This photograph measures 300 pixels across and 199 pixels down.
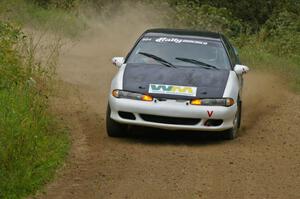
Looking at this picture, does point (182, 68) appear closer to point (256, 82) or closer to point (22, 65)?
point (22, 65)

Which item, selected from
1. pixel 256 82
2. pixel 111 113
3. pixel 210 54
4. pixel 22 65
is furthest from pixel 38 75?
pixel 256 82

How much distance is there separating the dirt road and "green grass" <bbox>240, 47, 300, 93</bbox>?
3911 millimetres

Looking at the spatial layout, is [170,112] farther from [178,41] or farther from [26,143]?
[26,143]

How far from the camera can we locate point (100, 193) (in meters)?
7.45

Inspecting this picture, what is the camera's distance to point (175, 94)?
9.87m

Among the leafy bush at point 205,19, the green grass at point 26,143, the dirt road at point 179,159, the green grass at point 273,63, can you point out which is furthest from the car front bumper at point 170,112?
the leafy bush at point 205,19

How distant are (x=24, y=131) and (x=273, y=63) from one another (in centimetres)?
1218

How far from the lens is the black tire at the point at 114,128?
1016 cm

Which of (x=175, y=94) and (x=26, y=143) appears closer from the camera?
(x=26, y=143)

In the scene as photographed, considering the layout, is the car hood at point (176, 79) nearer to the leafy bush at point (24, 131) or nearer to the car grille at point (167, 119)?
the car grille at point (167, 119)

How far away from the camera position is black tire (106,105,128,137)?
33.3ft

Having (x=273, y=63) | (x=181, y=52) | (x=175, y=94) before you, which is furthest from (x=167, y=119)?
(x=273, y=63)

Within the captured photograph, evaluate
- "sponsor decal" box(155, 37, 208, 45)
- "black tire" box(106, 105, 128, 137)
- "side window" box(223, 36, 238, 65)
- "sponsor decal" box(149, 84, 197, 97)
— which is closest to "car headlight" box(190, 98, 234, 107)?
"sponsor decal" box(149, 84, 197, 97)

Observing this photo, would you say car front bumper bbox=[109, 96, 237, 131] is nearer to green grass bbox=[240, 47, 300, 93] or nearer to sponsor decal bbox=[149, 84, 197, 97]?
sponsor decal bbox=[149, 84, 197, 97]
